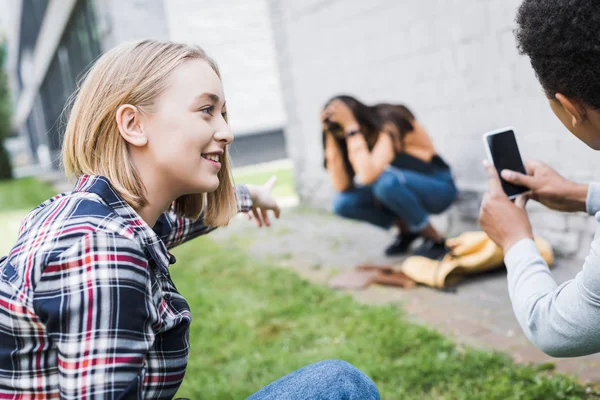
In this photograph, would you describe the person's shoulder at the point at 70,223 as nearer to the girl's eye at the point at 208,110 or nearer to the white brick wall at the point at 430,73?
the girl's eye at the point at 208,110

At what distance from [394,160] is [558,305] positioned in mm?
2958

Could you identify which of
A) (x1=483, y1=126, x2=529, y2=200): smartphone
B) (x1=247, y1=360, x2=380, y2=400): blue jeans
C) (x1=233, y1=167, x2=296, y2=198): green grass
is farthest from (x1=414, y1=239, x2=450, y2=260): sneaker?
(x1=233, y1=167, x2=296, y2=198): green grass

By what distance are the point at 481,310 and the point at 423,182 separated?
114cm

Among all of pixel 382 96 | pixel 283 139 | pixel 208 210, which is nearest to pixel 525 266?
pixel 208 210

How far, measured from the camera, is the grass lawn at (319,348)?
2.39 metres

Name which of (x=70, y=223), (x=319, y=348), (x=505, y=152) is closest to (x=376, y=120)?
(x=319, y=348)

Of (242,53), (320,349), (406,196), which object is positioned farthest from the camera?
(242,53)

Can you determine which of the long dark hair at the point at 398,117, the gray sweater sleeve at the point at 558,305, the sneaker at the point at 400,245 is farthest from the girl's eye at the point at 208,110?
the sneaker at the point at 400,245

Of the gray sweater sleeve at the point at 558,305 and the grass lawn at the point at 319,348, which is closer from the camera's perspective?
the gray sweater sleeve at the point at 558,305

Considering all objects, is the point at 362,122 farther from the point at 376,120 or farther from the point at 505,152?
the point at 505,152

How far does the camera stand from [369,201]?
4.40m

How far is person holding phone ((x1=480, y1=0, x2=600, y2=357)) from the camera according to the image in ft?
3.73

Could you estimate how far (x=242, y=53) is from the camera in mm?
13625

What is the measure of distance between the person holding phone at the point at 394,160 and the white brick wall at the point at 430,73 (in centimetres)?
62
